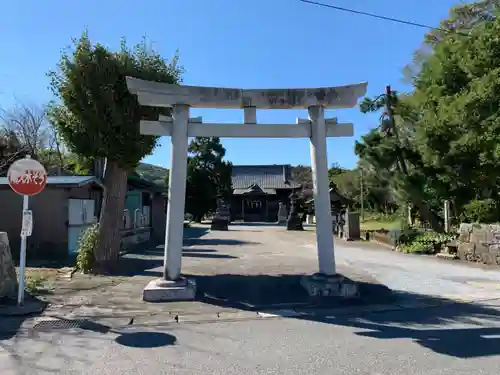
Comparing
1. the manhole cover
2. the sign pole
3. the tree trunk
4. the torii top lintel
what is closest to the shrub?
the sign pole

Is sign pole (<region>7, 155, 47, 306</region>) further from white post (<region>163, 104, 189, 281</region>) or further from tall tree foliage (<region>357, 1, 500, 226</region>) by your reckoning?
tall tree foliage (<region>357, 1, 500, 226</region>)

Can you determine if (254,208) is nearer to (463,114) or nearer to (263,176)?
(263,176)

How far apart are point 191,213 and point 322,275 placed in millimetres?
33202

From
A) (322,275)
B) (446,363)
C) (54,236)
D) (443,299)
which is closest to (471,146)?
(443,299)

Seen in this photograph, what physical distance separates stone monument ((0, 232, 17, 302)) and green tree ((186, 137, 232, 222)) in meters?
30.1

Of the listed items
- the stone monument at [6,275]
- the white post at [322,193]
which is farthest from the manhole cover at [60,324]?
the white post at [322,193]

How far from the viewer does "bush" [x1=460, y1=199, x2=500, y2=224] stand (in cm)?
1451

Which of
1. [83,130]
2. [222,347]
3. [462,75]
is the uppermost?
[462,75]

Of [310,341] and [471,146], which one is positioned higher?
[471,146]

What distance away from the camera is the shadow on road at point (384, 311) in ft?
18.7

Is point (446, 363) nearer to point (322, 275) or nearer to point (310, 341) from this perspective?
point (310, 341)

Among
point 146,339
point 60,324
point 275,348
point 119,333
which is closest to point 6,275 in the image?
point 60,324

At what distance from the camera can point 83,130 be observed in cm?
986

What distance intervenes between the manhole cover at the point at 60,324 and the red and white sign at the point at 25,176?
2.28 m
